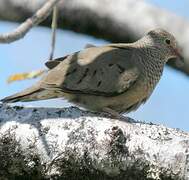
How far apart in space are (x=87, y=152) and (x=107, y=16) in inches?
76.4

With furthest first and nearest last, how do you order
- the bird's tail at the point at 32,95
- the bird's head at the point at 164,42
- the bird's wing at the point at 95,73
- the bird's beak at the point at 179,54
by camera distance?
the bird's head at the point at 164,42 → the bird's beak at the point at 179,54 → the bird's wing at the point at 95,73 → the bird's tail at the point at 32,95

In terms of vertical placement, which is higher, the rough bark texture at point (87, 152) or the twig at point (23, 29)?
the twig at point (23, 29)

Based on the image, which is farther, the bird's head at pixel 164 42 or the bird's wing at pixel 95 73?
the bird's head at pixel 164 42

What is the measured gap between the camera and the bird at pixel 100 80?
4.33 meters

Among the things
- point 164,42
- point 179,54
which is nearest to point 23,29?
point 179,54

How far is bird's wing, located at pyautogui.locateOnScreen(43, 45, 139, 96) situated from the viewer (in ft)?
14.2

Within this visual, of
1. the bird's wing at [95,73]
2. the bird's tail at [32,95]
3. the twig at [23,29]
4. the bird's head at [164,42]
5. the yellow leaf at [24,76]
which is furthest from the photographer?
the bird's head at [164,42]

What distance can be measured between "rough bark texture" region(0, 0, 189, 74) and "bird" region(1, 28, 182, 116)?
154 millimetres

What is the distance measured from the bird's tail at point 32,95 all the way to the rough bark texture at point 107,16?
29.0 inches

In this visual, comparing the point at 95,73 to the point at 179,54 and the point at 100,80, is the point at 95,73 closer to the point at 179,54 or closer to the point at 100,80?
the point at 100,80

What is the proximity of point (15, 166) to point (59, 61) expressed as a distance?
1536mm

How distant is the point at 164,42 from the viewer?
203 inches

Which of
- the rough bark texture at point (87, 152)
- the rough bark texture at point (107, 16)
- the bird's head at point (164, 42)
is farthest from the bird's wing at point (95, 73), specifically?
the rough bark texture at point (87, 152)

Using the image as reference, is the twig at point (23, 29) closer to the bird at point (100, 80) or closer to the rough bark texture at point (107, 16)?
the bird at point (100, 80)
